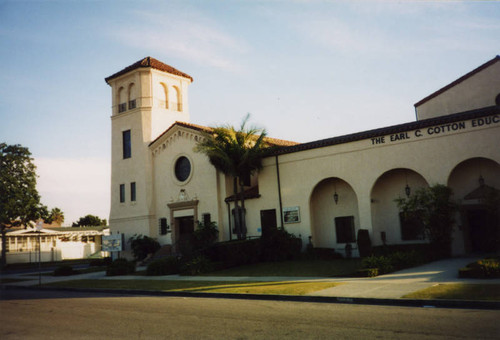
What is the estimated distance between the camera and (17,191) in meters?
44.6

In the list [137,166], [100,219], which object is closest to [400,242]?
[137,166]

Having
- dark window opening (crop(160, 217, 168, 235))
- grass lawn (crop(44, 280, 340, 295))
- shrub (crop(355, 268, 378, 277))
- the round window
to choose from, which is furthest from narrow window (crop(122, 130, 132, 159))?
shrub (crop(355, 268, 378, 277))

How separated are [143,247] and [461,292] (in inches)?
972

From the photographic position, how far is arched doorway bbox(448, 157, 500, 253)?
19859 millimetres

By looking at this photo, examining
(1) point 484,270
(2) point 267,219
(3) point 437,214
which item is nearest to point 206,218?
(2) point 267,219

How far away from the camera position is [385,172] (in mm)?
22406

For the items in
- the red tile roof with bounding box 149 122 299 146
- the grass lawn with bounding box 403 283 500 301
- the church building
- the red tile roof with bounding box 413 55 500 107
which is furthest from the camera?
the red tile roof with bounding box 149 122 299 146

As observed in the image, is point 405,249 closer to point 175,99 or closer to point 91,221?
point 175,99

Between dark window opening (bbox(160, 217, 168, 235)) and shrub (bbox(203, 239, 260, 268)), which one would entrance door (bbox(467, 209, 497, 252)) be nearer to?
shrub (bbox(203, 239, 260, 268))

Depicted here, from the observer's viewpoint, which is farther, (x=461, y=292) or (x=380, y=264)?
(x=380, y=264)

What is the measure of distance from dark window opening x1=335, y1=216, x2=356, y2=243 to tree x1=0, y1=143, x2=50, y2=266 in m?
34.7

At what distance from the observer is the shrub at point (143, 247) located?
1227 inches

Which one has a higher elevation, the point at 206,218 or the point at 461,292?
the point at 206,218

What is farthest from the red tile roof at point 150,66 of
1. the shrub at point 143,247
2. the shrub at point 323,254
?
the shrub at point 323,254
